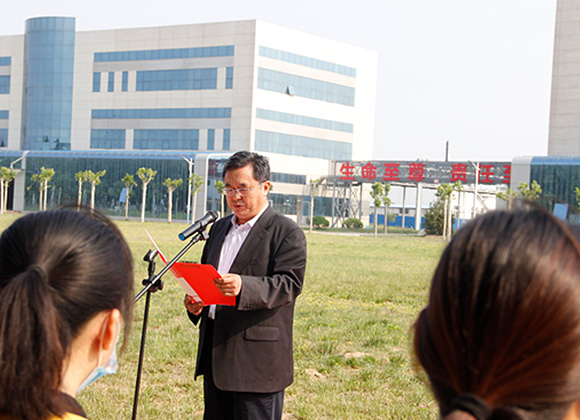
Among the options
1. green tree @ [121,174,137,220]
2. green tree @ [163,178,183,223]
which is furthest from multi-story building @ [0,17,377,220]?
green tree @ [121,174,137,220]

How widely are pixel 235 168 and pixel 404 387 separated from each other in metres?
3.13

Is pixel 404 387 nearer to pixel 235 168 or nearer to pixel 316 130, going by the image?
pixel 235 168

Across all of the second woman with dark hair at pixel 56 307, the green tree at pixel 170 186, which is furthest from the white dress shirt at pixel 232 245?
the green tree at pixel 170 186

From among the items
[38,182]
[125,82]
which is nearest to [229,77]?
[125,82]

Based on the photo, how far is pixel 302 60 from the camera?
199 ft

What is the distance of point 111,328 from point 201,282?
2.02 m

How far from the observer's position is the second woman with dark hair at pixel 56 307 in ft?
4.53

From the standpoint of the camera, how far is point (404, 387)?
20.3 feet

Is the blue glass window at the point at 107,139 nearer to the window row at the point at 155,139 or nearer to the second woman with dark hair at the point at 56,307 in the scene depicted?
the window row at the point at 155,139

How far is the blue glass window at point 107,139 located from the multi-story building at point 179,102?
95mm

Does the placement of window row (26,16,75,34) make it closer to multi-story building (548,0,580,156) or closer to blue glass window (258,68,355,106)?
blue glass window (258,68,355,106)

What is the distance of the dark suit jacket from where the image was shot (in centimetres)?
367

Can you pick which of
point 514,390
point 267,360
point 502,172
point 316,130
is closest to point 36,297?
point 514,390

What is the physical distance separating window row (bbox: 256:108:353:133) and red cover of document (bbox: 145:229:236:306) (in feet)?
180
